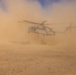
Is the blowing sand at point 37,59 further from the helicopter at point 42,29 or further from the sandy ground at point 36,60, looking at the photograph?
the helicopter at point 42,29

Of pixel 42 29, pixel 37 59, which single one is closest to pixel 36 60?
pixel 37 59

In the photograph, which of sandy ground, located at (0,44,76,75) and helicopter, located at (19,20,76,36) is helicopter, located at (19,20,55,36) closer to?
helicopter, located at (19,20,76,36)

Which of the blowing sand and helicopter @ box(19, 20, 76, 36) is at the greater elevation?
helicopter @ box(19, 20, 76, 36)

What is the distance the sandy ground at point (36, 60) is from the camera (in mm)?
2520

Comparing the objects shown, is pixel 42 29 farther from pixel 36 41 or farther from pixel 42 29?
pixel 36 41

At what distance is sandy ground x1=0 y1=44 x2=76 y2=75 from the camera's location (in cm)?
252

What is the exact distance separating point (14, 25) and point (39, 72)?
0.51 metres

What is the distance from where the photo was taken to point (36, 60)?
101 inches

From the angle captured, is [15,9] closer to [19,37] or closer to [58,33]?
[19,37]

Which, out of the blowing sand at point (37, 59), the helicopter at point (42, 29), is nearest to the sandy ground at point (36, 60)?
the blowing sand at point (37, 59)

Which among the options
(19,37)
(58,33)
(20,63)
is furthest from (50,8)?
(20,63)

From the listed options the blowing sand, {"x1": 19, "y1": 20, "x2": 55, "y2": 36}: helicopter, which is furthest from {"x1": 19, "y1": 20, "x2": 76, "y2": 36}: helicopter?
the blowing sand

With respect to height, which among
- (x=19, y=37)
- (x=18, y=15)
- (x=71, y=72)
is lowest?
(x=71, y=72)

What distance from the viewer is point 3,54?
2.59 m
